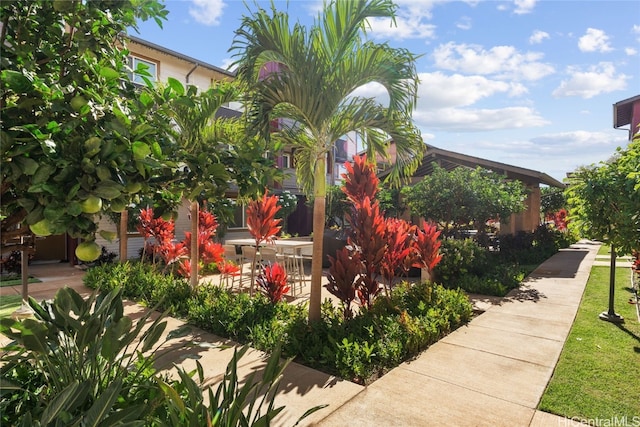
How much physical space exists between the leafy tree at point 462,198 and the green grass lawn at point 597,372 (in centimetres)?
485

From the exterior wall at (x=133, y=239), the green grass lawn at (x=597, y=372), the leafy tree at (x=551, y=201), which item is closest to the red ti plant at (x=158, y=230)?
the exterior wall at (x=133, y=239)

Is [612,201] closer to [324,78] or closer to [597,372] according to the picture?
[597,372]

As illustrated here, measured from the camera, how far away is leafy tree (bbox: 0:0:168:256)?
1295 mm

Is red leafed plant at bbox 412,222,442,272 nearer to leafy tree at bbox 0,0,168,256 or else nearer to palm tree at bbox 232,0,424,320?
palm tree at bbox 232,0,424,320

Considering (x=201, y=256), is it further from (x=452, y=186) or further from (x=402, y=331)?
(x=452, y=186)

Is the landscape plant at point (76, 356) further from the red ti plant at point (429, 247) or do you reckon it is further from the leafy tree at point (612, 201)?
the red ti plant at point (429, 247)

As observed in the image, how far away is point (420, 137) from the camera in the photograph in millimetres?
6215

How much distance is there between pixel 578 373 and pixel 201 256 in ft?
29.4

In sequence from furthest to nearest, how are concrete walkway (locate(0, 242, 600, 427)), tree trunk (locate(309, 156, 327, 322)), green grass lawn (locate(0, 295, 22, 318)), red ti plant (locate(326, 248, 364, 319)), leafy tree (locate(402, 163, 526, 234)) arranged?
leafy tree (locate(402, 163, 526, 234)) < green grass lawn (locate(0, 295, 22, 318)) < red ti plant (locate(326, 248, 364, 319)) < tree trunk (locate(309, 156, 327, 322)) < concrete walkway (locate(0, 242, 600, 427))

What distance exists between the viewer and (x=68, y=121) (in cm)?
142

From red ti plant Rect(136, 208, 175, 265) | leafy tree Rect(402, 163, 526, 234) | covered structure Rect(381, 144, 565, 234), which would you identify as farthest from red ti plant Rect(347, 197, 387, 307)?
covered structure Rect(381, 144, 565, 234)

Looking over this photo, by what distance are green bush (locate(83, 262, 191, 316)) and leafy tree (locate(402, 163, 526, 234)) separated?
311 inches

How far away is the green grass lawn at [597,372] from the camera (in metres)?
3.66

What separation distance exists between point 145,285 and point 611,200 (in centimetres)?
898
